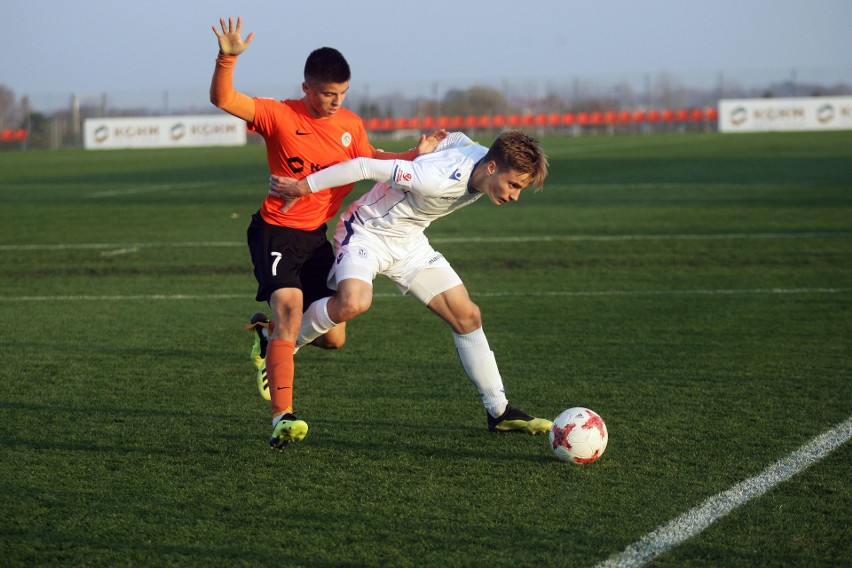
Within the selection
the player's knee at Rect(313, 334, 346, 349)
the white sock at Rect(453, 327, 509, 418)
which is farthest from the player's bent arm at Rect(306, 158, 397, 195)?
the player's knee at Rect(313, 334, 346, 349)

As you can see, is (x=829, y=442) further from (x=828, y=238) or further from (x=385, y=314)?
(x=828, y=238)

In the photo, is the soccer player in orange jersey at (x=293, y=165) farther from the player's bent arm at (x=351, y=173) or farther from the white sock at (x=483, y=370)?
the white sock at (x=483, y=370)

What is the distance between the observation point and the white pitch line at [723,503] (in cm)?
400

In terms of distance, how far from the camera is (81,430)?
581 centimetres

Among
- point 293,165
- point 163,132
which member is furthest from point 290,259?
point 163,132

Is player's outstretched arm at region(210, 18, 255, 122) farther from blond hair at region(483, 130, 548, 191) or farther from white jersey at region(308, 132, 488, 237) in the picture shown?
blond hair at region(483, 130, 548, 191)

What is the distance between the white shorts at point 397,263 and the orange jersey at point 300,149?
25 cm

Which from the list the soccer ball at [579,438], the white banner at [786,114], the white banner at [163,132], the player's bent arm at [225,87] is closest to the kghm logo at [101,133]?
the white banner at [163,132]

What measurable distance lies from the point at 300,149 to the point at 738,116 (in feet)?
173

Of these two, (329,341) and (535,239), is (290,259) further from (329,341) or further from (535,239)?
(535,239)

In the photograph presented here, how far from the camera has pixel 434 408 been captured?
6.26m

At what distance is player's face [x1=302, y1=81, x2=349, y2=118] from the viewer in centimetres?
578

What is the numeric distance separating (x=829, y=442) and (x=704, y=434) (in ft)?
1.94

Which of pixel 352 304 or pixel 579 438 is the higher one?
pixel 352 304
